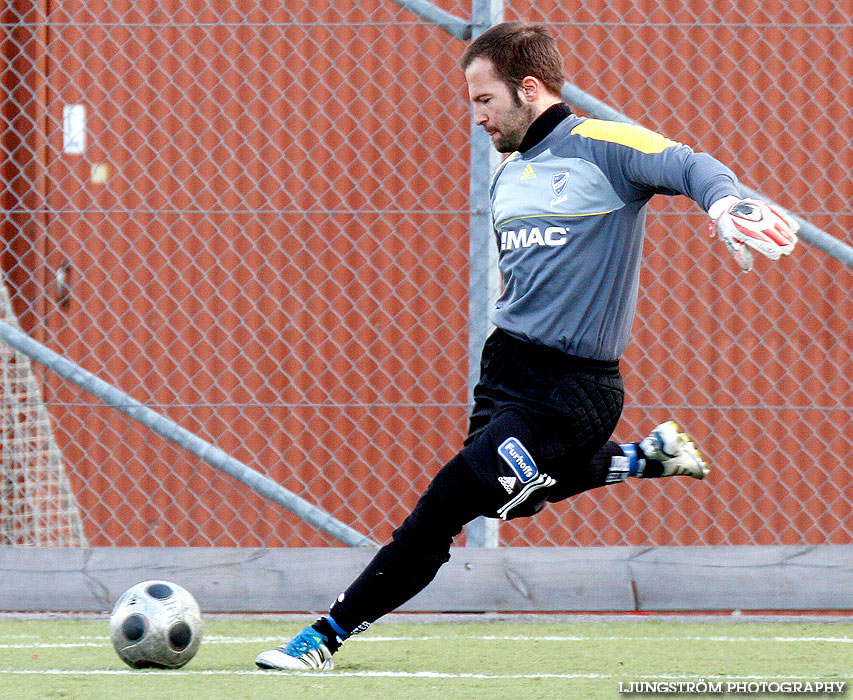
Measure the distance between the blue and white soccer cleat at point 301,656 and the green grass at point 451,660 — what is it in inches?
1.3

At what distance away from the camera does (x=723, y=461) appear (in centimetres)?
597

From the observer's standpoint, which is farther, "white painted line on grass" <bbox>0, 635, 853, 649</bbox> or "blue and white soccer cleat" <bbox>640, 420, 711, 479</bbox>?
"white painted line on grass" <bbox>0, 635, 853, 649</bbox>

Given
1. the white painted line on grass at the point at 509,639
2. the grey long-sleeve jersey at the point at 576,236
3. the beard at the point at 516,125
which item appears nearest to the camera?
the grey long-sleeve jersey at the point at 576,236

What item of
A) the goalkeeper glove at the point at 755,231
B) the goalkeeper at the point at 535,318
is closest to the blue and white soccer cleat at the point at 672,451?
the goalkeeper at the point at 535,318

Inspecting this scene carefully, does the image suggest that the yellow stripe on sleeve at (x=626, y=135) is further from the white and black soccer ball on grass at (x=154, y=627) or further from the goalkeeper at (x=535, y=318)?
the white and black soccer ball on grass at (x=154, y=627)

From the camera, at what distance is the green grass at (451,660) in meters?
3.38

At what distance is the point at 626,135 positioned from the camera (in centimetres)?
342

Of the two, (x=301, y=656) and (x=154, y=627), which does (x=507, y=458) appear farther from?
(x=154, y=627)

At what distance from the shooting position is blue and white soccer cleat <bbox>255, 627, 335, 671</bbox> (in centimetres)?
354

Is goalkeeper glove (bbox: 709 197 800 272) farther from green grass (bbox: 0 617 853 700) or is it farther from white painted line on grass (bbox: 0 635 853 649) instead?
white painted line on grass (bbox: 0 635 853 649)

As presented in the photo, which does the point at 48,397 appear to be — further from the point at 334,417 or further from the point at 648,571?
the point at 648,571

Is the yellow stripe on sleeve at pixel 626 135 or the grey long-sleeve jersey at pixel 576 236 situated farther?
the grey long-sleeve jersey at pixel 576 236

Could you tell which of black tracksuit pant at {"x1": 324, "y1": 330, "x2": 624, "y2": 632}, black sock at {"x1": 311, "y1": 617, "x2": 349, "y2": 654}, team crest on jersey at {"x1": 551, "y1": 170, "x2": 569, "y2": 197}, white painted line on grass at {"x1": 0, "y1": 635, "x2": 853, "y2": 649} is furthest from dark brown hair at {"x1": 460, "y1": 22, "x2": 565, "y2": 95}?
white painted line on grass at {"x1": 0, "y1": 635, "x2": 853, "y2": 649}

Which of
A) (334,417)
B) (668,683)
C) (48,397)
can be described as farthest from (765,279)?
(48,397)
